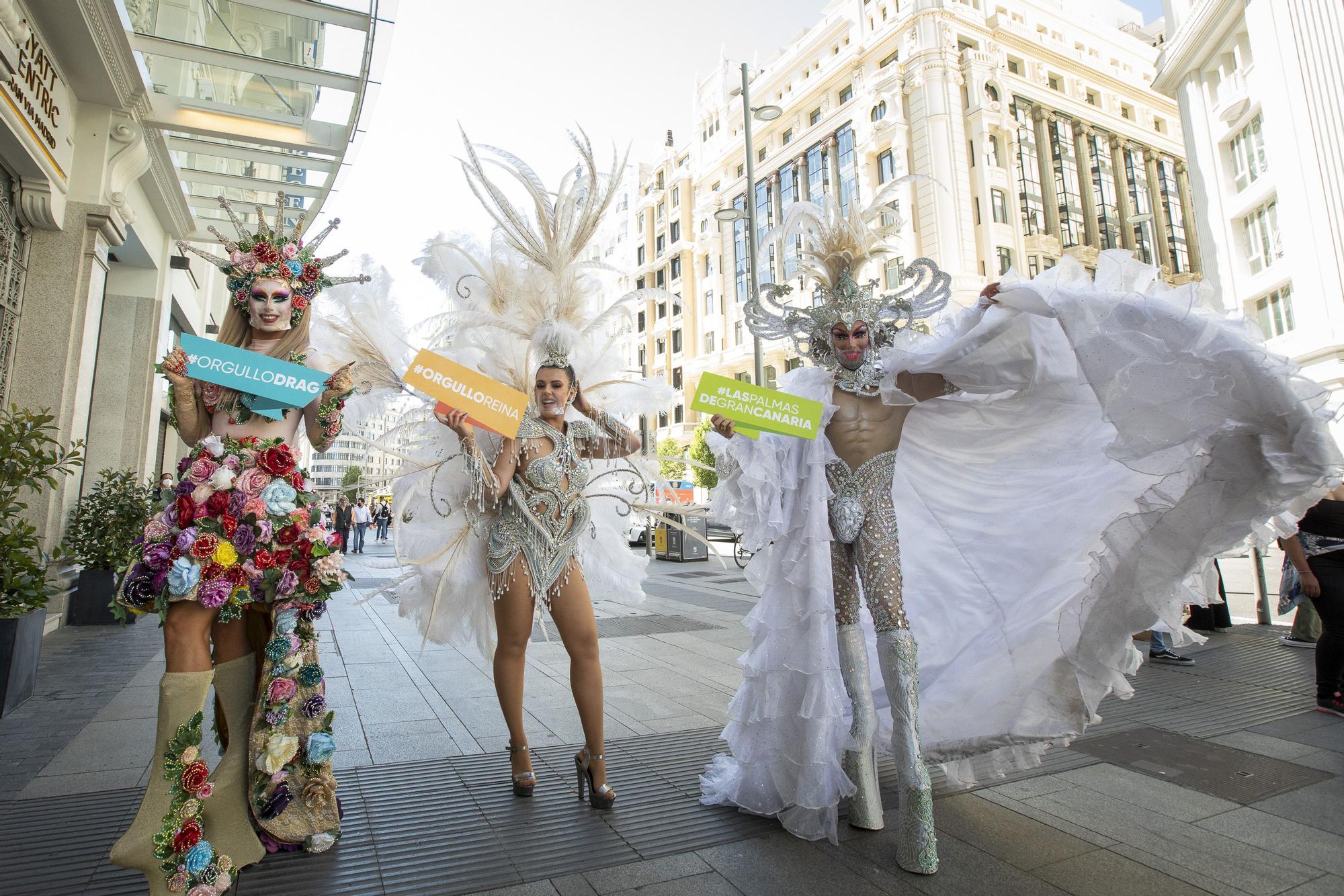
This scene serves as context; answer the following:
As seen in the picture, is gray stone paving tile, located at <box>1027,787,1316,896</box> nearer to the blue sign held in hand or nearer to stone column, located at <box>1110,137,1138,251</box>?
the blue sign held in hand

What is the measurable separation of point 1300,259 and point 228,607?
24714 millimetres

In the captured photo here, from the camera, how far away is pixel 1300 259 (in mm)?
18938

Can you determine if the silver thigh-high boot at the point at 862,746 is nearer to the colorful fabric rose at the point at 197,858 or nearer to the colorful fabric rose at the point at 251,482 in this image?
the colorful fabric rose at the point at 197,858

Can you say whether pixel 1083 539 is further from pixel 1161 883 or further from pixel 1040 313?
pixel 1161 883

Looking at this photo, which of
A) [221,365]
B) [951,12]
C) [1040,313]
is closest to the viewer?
[221,365]

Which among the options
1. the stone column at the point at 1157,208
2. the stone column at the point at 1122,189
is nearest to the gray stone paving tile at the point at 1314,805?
the stone column at the point at 1122,189

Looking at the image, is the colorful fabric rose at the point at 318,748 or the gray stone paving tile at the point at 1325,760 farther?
the gray stone paving tile at the point at 1325,760

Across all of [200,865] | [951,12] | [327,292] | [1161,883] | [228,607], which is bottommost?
[1161,883]

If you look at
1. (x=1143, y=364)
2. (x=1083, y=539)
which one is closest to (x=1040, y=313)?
(x=1143, y=364)

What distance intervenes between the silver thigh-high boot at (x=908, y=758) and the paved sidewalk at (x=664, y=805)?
0.09m

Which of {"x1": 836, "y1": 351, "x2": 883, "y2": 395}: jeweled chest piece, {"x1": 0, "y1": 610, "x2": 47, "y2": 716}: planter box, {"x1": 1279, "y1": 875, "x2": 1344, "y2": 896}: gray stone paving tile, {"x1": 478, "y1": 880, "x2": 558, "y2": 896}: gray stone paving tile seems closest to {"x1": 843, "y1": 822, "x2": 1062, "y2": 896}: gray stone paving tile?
{"x1": 1279, "y1": 875, "x2": 1344, "y2": 896}: gray stone paving tile

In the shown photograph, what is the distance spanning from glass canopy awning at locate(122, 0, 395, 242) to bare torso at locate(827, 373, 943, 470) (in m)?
6.33

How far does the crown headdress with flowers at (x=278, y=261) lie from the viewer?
9.59ft

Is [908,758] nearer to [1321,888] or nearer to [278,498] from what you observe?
[1321,888]
